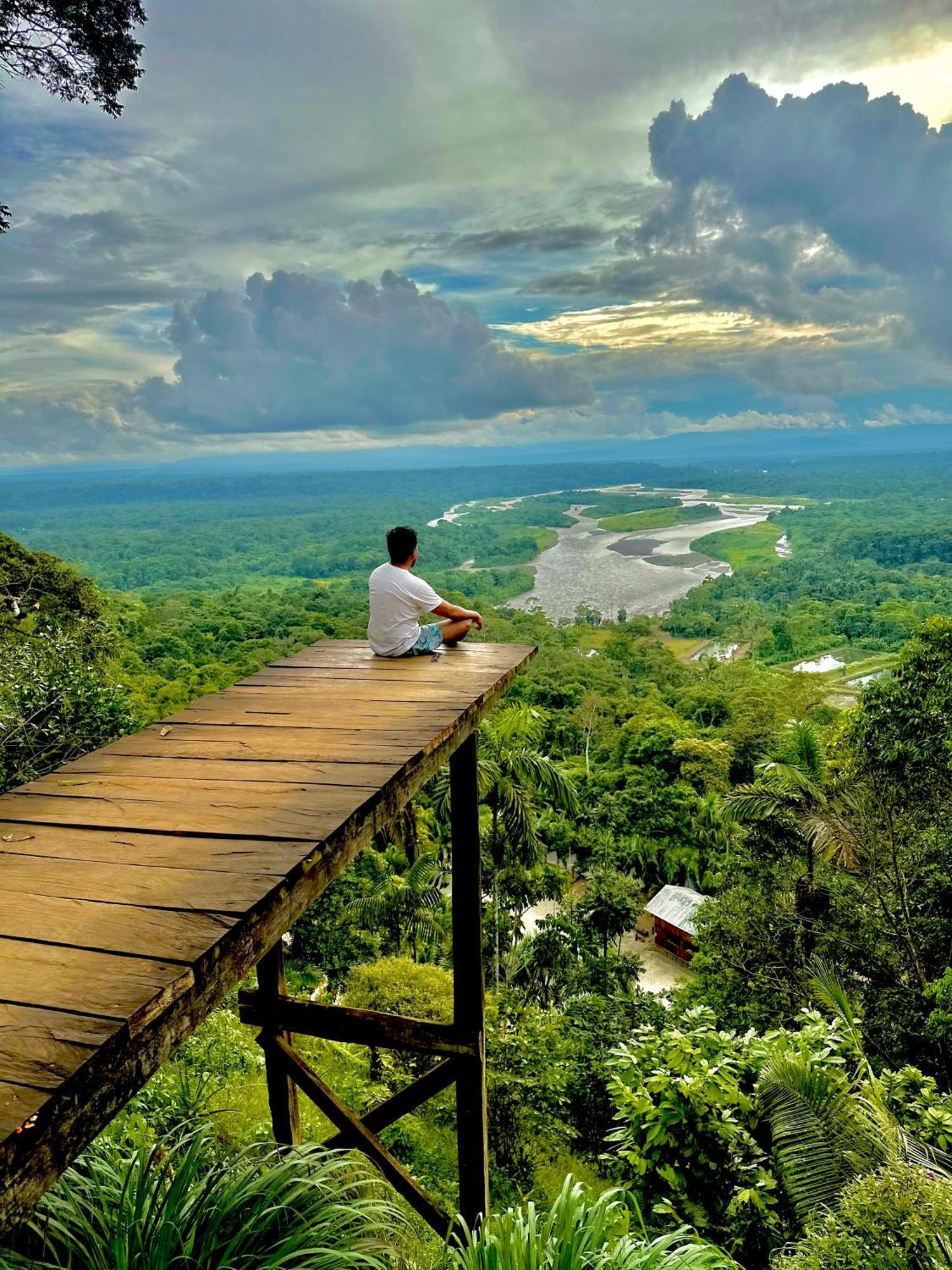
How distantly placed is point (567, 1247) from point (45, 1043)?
1.81 m

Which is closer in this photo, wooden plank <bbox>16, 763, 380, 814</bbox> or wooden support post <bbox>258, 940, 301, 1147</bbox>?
wooden plank <bbox>16, 763, 380, 814</bbox>

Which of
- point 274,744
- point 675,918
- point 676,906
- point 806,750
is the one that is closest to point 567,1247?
point 274,744

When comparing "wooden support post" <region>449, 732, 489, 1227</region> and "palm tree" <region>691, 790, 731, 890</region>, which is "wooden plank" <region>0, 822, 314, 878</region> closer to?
"wooden support post" <region>449, 732, 489, 1227</region>

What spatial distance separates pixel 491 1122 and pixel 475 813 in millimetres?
5430

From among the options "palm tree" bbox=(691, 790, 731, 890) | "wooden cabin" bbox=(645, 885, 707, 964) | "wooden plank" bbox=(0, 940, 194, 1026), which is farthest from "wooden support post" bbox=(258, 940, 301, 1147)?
"palm tree" bbox=(691, 790, 731, 890)

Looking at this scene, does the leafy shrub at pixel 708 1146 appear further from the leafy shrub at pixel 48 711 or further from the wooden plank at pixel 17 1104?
the leafy shrub at pixel 48 711

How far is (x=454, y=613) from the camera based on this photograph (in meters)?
4.03

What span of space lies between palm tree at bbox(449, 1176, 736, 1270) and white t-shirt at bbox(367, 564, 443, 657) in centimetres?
247

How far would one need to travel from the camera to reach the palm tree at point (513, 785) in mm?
9234

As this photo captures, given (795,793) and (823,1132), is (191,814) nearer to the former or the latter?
(823,1132)

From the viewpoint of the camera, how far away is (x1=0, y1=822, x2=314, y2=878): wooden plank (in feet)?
5.82

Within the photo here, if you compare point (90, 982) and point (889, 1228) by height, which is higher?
point (90, 982)

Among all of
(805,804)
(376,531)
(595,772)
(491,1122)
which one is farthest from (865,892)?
(376,531)

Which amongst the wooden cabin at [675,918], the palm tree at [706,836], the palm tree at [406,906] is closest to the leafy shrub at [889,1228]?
the palm tree at [406,906]
